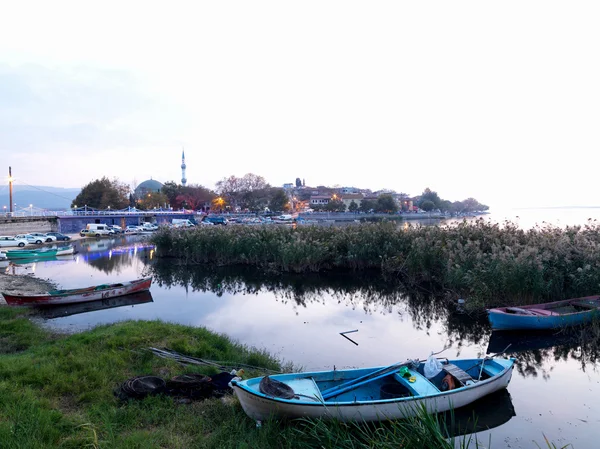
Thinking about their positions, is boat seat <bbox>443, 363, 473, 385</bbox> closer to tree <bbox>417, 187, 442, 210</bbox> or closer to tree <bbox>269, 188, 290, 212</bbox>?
tree <bbox>269, 188, 290, 212</bbox>

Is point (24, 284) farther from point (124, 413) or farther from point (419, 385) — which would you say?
point (419, 385)

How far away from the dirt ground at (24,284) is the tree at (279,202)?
225 ft

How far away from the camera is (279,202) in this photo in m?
88.8

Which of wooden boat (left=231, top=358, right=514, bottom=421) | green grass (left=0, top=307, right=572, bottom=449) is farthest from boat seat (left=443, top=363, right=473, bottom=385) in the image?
green grass (left=0, top=307, right=572, bottom=449)

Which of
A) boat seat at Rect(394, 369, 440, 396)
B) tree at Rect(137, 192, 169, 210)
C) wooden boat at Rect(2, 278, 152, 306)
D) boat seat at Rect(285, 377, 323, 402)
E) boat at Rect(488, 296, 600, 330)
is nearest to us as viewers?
boat seat at Rect(285, 377, 323, 402)

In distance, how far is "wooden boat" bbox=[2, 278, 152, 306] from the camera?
13.5 metres

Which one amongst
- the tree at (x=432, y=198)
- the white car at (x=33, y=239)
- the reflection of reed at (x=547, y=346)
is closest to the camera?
the reflection of reed at (x=547, y=346)

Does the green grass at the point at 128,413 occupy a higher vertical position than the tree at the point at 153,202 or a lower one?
lower

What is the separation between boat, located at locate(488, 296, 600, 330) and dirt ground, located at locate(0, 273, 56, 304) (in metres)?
17.4

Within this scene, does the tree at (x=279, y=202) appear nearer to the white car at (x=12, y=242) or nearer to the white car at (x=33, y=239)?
the white car at (x=33, y=239)

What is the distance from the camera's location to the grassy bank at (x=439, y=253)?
12.8 m

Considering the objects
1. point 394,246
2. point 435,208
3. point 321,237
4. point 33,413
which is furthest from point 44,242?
point 435,208

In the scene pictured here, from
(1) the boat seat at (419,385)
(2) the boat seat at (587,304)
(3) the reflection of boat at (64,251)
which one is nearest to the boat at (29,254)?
(3) the reflection of boat at (64,251)

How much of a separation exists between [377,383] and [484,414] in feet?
6.91
